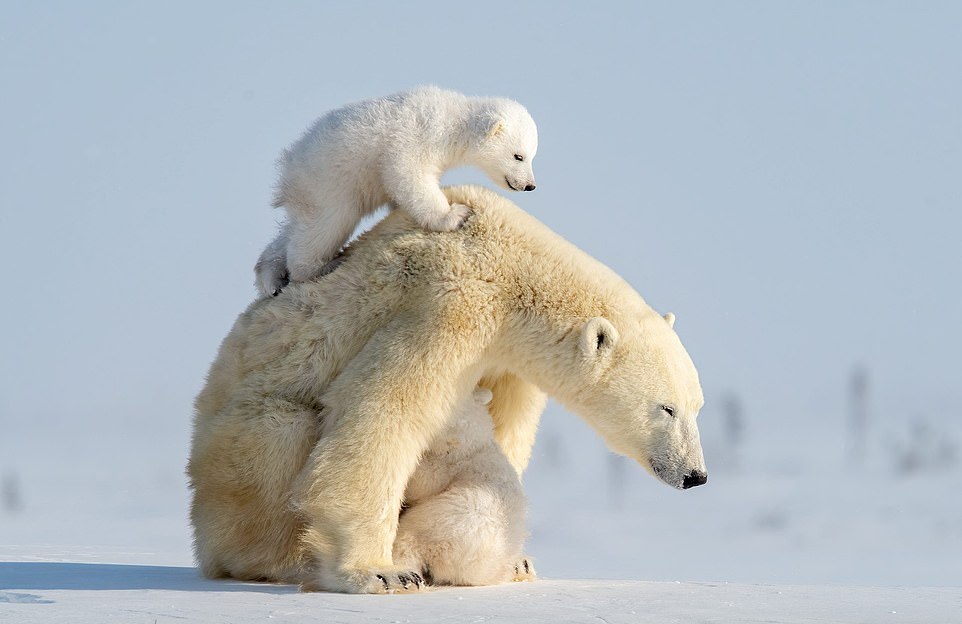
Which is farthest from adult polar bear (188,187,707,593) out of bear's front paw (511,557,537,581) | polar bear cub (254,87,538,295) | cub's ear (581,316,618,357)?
bear's front paw (511,557,537,581)

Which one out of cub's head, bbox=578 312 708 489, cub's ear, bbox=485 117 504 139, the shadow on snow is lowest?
the shadow on snow

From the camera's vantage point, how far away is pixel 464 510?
7.01m

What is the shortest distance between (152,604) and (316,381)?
161cm

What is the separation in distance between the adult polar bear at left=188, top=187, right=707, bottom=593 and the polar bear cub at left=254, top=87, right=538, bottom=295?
17cm

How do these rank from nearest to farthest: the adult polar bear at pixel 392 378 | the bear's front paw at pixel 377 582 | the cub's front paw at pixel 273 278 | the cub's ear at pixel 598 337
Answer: the bear's front paw at pixel 377 582
the adult polar bear at pixel 392 378
the cub's ear at pixel 598 337
the cub's front paw at pixel 273 278

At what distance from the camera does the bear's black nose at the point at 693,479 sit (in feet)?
23.5

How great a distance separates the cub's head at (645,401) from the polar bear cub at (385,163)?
115 cm

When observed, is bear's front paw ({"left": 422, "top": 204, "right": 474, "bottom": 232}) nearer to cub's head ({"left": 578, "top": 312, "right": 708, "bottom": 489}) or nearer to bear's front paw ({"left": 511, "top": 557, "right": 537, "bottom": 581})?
cub's head ({"left": 578, "top": 312, "right": 708, "bottom": 489})

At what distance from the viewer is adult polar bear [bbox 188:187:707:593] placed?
6801mm

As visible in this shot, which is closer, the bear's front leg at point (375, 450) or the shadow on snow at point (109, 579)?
the bear's front leg at point (375, 450)

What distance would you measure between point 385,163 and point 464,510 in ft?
6.52

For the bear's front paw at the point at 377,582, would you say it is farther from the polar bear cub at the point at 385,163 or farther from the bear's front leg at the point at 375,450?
the polar bear cub at the point at 385,163

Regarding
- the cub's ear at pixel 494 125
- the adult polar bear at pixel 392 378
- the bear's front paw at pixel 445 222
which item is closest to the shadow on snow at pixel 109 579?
the adult polar bear at pixel 392 378

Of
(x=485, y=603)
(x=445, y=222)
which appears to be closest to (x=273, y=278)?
(x=445, y=222)
